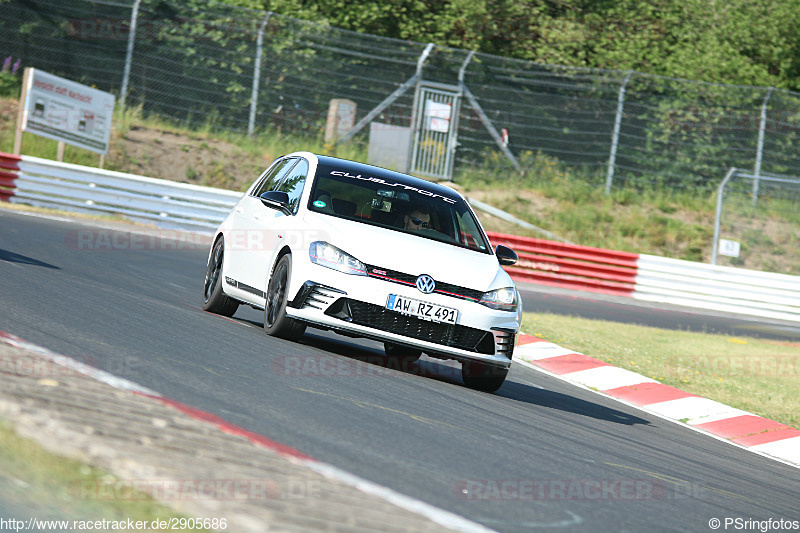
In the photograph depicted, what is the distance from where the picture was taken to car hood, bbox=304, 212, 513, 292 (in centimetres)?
808

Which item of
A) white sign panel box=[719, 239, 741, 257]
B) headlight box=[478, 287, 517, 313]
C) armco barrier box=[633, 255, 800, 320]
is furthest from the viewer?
white sign panel box=[719, 239, 741, 257]

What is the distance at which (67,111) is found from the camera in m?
23.2

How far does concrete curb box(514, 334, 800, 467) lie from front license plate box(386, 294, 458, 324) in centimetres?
288

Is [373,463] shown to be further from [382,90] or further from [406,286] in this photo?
[382,90]

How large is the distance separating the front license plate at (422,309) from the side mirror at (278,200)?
1.52m

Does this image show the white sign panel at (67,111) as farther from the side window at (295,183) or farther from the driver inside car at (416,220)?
the driver inside car at (416,220)

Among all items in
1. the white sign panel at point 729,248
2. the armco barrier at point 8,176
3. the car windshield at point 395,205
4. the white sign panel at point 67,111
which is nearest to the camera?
the car windshield at point 395,205

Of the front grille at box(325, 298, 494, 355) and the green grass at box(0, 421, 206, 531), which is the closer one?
the green grass at box(0, 421, 206, 531)

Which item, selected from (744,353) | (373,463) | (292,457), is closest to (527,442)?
(373,463)

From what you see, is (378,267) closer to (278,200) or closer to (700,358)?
(278,200)

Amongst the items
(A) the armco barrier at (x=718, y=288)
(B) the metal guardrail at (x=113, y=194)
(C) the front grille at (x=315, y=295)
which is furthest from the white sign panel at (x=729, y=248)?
(C) the front grille at (x=315, y=295)

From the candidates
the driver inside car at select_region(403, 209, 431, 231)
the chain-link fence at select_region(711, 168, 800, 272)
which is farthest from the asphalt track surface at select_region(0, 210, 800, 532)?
the chain-link fence at select_region(711, 168, 800, 272)

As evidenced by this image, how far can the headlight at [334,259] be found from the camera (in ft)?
26.3

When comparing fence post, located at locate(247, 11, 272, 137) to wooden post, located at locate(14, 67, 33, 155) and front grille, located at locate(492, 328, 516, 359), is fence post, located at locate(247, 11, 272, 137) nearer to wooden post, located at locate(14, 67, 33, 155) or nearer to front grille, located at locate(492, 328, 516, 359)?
wooden post, located at locate(14, 67, 33, 155)
